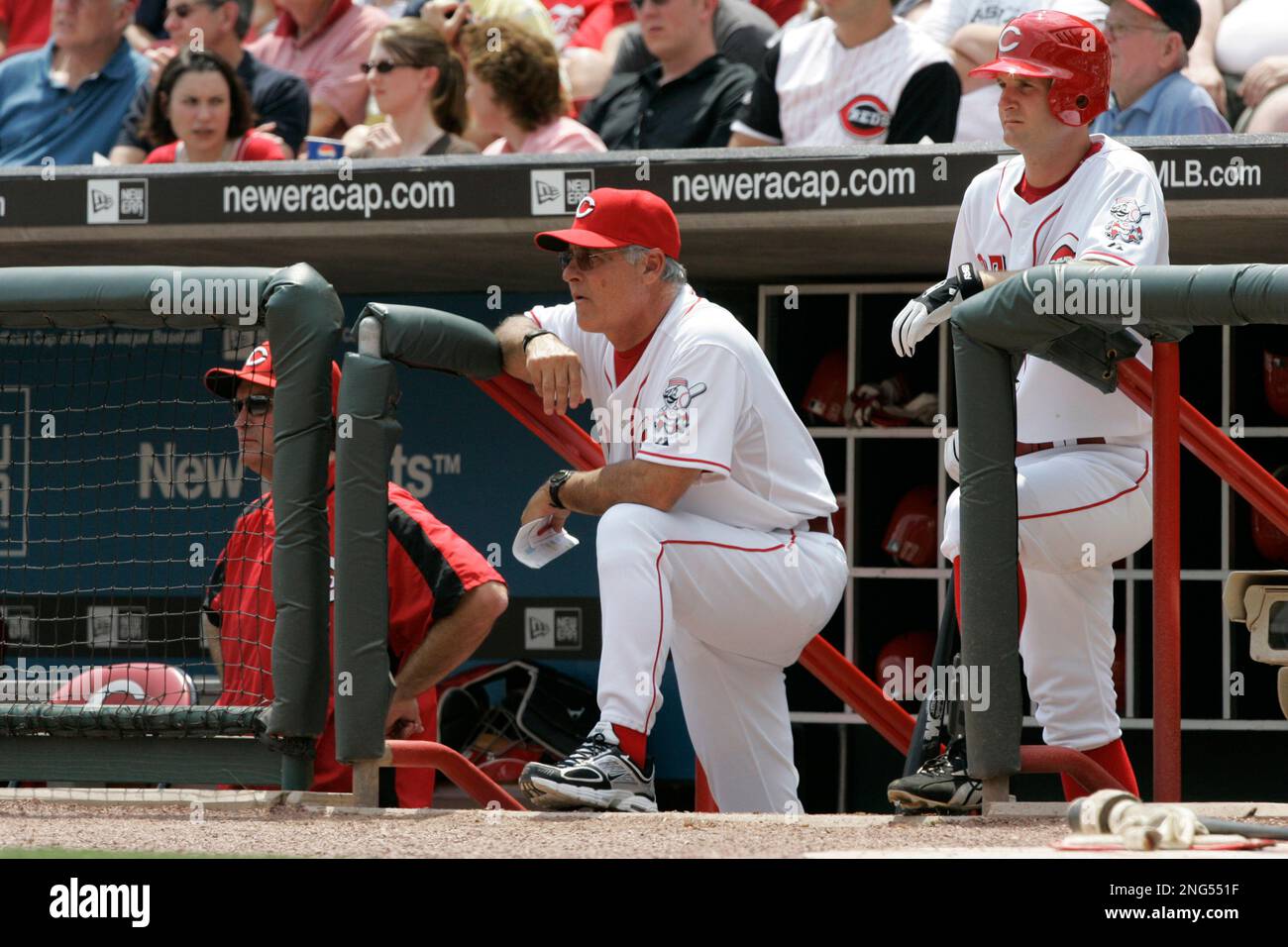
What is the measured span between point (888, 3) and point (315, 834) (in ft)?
12.1

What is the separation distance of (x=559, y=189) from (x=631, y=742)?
2.37 metres

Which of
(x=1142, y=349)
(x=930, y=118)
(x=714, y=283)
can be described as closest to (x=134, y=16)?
(x=714, y=283)

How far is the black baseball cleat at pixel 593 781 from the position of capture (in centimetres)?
298

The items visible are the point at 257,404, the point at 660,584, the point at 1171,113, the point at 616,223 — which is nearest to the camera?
the point at 660,584

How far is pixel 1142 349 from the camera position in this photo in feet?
11.4

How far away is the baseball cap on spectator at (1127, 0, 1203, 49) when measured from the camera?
5.44 metres

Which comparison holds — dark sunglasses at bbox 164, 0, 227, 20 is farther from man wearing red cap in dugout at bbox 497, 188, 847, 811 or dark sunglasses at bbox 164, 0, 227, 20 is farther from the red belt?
the red belt

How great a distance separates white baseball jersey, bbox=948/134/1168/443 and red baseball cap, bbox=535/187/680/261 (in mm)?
684

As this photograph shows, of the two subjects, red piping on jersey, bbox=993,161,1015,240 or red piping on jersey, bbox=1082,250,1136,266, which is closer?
red piping on jersey, bbox=1082,250,1136,266

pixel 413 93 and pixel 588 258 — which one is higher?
pixel 413 93

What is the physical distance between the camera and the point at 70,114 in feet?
23.2

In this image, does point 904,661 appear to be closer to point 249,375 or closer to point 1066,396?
point 1066,396

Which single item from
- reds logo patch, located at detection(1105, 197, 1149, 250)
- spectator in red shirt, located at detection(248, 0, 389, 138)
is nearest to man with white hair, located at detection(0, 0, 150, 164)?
spectator in red shirt, located at detection(248, 0, 389, 138)

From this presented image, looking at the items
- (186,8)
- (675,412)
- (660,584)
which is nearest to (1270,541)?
(675,412)
